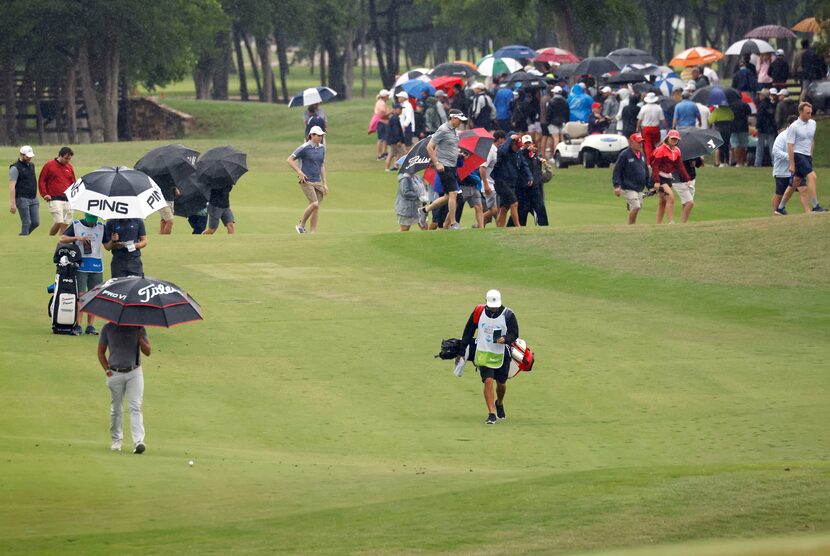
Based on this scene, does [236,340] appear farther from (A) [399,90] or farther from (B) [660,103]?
(A) [399,90]

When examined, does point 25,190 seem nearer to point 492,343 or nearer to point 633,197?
point 633,197

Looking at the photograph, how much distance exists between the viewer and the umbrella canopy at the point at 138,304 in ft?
41.8

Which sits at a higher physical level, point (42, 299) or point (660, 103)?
point (660, 103)

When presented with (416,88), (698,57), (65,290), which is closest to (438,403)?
(65,290)

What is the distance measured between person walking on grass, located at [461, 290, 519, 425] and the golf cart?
24514mm

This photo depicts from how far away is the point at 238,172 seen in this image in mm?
24906

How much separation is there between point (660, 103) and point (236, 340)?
21.3m

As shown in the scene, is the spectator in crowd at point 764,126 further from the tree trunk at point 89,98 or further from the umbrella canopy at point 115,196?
the tree trunk at point 89,98

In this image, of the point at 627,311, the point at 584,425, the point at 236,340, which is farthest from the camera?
the point at 627,311

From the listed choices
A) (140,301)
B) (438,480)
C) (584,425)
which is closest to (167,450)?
(140,301)

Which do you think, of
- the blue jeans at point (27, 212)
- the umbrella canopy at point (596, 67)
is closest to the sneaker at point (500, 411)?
the blue jeans at point (27, 212)

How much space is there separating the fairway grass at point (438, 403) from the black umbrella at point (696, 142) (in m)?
1.26

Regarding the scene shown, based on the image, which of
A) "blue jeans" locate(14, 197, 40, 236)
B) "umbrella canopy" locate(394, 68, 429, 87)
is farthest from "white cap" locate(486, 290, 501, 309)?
"umbrella canopy" locate(394, 68, 429, 87)

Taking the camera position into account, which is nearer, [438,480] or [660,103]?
[438,480]
